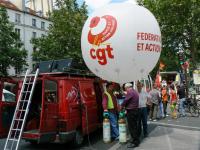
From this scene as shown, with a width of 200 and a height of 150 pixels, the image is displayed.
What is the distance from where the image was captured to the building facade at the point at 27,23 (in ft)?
224

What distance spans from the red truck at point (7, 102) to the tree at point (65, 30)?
26637 mm

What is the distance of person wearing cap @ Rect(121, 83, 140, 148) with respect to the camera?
11.8m

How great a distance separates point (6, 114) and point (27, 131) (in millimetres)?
772

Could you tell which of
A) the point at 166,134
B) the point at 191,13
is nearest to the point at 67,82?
the point at 166,134

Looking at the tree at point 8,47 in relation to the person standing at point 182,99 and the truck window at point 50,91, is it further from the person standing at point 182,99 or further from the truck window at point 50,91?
the truck window at point 50,91

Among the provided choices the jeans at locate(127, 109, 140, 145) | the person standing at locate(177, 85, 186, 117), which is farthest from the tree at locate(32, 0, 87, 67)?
the jeans at locate(127, 109, 140, 145)

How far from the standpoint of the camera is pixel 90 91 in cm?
1295

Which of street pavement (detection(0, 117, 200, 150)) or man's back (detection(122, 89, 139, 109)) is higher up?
man's back (detection(122, 89, 139, 109))

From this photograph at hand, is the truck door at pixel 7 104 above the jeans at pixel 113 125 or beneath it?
above

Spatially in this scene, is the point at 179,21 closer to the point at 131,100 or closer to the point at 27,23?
the point at 131,100

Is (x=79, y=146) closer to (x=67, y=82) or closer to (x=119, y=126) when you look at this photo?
(x=119, y=126)

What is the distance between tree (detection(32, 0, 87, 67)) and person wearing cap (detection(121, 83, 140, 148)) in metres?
26.9

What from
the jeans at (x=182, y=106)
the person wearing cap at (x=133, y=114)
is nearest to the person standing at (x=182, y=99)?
the jeans at (x=182, y=106)

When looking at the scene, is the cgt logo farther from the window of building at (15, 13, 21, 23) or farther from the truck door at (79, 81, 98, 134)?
the window of building at (15, 13, 21, 23)
